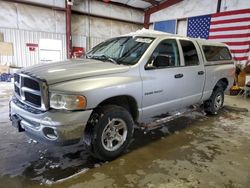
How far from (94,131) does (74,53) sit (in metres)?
8.36

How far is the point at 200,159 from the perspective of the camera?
3125mm

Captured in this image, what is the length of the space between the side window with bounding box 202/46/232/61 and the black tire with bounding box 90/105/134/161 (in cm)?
254

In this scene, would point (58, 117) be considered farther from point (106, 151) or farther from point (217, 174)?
point (217, 174)

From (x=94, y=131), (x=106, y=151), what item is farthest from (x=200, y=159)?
(x=94, y=131)

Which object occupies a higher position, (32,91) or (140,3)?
(140,3)

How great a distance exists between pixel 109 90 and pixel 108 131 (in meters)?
0.57

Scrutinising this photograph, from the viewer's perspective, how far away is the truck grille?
242 cm

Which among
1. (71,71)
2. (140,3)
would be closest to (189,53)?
(71,71)

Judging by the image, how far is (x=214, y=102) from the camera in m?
5.19

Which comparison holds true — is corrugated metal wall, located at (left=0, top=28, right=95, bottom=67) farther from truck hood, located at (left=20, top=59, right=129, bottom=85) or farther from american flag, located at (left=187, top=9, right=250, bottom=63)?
truck hood, located at (left=20, top=59, right=129, bottom=85)

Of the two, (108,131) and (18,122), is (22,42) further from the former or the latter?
(108,131)

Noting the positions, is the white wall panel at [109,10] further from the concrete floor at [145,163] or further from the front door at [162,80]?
the front door at [162,80]

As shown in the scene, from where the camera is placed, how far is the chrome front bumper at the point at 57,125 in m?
2.37

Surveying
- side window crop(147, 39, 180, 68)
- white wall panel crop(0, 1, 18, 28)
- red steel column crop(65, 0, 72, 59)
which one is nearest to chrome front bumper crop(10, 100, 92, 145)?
side window crop(147, 39, 180, 68)
